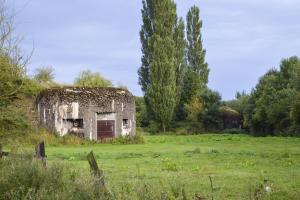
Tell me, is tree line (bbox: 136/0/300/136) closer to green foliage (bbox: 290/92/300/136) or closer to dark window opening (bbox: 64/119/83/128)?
green foliage (bbox: 290/92/300/136)

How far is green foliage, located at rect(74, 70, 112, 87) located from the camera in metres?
50.5

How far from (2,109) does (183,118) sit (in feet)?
140

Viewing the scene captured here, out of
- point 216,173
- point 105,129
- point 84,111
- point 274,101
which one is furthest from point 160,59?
point 216,173

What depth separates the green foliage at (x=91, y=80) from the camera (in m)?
50.5

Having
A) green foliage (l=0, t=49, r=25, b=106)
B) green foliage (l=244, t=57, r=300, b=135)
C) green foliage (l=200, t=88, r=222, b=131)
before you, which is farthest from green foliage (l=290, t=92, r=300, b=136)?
green foliage (l=0, t=49, r=25, b=106)

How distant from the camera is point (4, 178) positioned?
328 inches

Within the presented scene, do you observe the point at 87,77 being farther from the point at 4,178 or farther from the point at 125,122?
the point at 4,178

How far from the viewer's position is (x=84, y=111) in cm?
3183

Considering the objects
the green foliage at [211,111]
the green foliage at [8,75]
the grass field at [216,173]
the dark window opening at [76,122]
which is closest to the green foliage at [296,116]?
the green foliage at [211,111]

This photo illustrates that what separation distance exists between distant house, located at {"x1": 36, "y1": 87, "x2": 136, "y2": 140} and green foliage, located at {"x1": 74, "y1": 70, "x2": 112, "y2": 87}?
17.4 metres

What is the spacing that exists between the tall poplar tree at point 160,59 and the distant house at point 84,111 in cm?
1729

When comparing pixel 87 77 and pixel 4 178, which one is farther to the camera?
pixel 87 77

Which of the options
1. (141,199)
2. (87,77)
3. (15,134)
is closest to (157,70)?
(87,77)

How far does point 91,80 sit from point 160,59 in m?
7.49
